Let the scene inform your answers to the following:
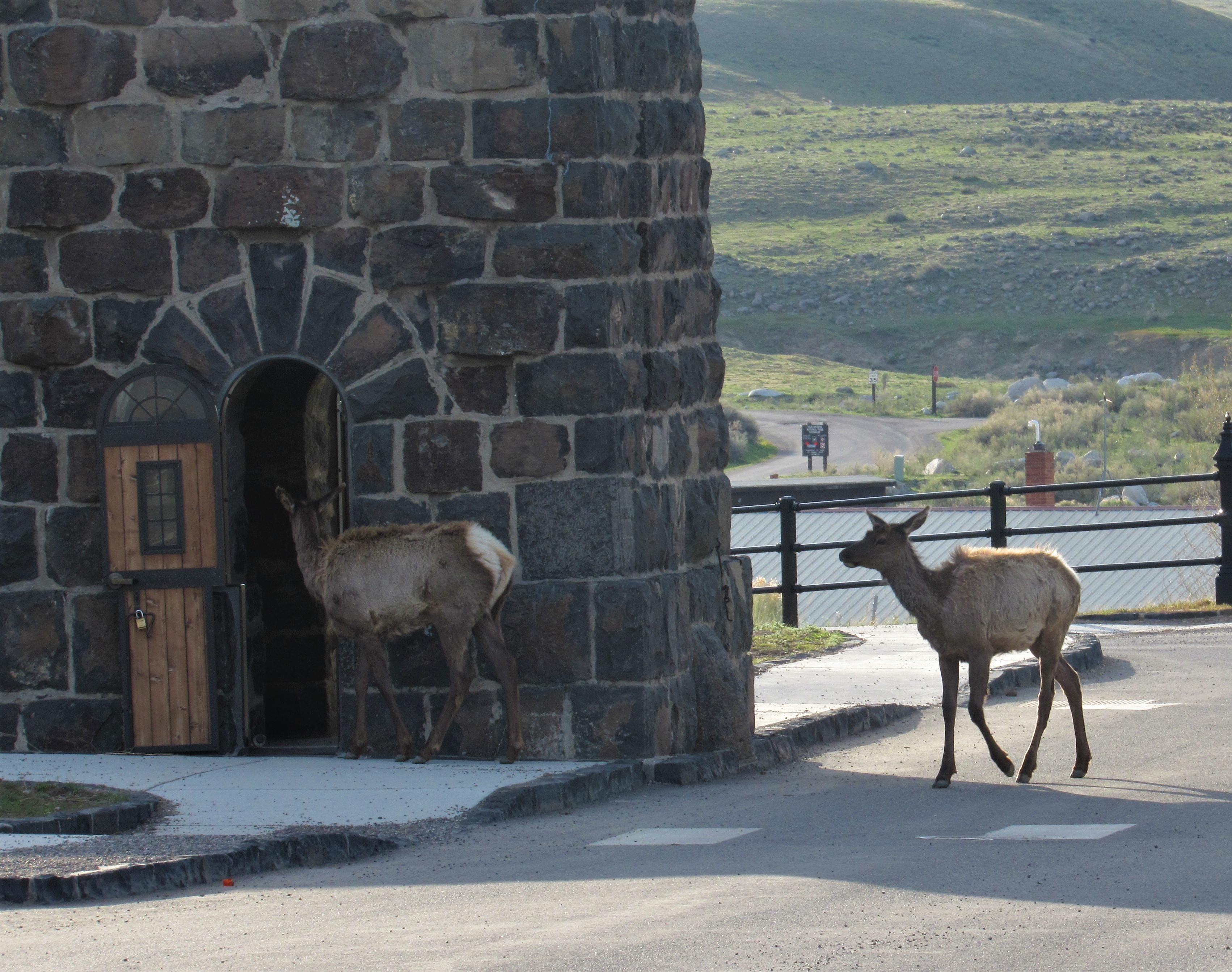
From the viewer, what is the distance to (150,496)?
1104 cm

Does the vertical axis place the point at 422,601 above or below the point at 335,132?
below

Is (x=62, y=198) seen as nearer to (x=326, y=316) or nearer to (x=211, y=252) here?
(x=211, y=252)

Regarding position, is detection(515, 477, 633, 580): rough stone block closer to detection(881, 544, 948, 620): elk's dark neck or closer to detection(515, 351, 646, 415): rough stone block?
detection(515, 351, 646, 415): rough stone block

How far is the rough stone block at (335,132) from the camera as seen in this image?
1071 centimetres

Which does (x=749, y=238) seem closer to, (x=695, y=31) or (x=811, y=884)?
(x=695, y=31)

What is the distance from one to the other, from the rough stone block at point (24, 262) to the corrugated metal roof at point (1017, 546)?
580 inches

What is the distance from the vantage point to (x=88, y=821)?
891 centimetres

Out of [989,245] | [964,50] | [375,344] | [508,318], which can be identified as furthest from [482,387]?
[964,50]

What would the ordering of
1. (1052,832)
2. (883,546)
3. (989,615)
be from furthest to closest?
(883,546), (989,615), (1052,832)

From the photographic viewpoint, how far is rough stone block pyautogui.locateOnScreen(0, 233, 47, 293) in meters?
11.0

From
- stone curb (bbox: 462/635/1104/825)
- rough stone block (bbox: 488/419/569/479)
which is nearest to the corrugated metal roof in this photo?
stone curb (bbox: 462/635/1104/825)

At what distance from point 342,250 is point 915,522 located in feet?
11.6

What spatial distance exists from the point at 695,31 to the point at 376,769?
4874mm

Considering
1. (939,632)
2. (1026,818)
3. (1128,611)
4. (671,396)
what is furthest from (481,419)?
(1128,611)
